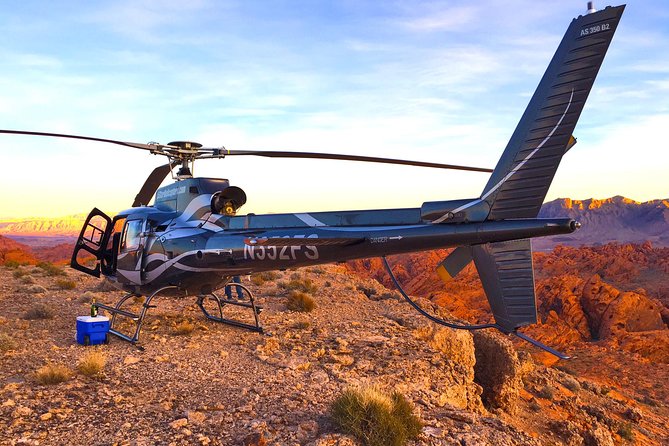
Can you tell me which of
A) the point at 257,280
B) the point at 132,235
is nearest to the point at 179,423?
the point at 132,235

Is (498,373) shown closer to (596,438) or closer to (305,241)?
(596,438)

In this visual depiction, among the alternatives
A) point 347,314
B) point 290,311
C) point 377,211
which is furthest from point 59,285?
point 377,211

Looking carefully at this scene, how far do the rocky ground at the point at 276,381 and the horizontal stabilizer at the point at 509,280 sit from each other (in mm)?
1452

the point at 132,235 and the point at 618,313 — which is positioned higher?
the point at 132,235

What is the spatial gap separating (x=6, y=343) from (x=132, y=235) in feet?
10.4

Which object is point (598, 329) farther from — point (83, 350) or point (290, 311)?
Result: point (83, 350)

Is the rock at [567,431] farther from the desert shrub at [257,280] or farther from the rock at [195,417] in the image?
the desert shrub at [257,280]

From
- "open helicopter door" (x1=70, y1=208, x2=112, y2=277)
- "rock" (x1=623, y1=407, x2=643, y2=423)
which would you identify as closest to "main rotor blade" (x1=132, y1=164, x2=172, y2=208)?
"open helicopter door" (x1=70, y1=208, x2=112, y2=277)

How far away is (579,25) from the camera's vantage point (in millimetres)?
6105

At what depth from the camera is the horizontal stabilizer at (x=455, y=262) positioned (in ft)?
22.9

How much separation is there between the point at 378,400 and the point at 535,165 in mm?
3790

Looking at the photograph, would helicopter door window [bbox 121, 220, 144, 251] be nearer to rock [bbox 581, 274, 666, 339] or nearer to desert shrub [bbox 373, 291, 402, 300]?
desert shrub [bbox 373, 291, 402, 300]

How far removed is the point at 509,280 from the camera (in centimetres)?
663

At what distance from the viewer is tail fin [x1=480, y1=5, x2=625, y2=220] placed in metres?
5.99
